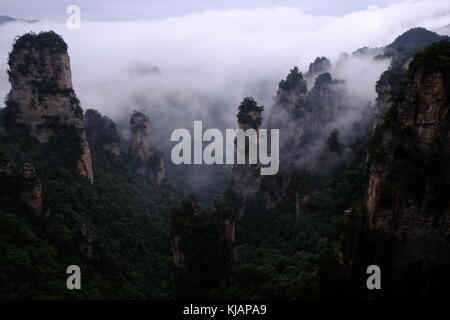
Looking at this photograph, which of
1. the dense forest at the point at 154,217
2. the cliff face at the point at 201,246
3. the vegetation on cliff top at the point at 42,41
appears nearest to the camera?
the dense forest at the point at 154,217

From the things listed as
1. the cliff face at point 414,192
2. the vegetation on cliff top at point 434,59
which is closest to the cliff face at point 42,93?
the cliff face at point 414,192

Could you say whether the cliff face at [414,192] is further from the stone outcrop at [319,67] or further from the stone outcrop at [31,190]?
the stone outcrop at [319,67]

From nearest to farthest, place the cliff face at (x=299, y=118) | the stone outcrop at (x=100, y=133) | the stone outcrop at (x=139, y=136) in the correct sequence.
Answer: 1. the stone outcrop at (x=100, y=133)
2. the cliff face at (x=299, y=118)
3. the stone outcrop at (x=139, y=136)

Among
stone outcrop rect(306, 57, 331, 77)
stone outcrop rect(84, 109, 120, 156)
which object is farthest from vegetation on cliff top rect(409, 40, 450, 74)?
stone outcrop rect(306, 57, 331, 77)

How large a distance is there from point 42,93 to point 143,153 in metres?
31.8

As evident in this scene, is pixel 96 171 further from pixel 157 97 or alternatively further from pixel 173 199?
pixel 157 97

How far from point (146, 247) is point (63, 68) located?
25036mm

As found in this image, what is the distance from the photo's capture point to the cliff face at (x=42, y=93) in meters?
61.8

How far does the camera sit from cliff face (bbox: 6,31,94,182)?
6175cm

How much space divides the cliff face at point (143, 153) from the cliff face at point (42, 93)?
26.3 m

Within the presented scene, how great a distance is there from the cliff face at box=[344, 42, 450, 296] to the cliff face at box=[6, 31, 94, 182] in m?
40.7

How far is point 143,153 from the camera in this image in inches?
3634

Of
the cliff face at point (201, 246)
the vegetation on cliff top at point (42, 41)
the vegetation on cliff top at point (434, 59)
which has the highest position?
the vegetation on cliff top at point (42, 41)

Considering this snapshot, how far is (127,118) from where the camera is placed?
425 feet
